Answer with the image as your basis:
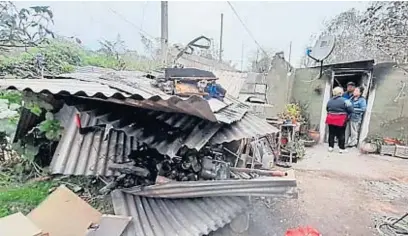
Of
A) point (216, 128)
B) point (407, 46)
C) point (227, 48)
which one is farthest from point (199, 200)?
point (227, 48)

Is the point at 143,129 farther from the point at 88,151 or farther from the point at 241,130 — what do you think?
the point at 88,151

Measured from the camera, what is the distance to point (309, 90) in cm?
884

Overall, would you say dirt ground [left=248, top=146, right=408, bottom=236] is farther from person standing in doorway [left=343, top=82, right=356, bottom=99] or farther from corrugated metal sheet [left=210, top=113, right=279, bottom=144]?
person standing in doorway [left=343, top=82, right=356, bottom=99]

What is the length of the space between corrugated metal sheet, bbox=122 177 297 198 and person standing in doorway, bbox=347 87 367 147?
5808 mm

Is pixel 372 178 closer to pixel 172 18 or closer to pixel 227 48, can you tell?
pixel 172 18

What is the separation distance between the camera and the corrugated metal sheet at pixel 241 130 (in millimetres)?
2789

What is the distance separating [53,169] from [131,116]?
1219 mm

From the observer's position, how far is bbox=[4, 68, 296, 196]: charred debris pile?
2555 millimetres

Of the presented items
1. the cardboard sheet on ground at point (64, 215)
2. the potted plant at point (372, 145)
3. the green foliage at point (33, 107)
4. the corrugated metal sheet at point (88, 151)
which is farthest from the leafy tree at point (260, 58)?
the cardboard sheet on ground at point (64, 215)

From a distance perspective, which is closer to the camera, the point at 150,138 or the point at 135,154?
the point at 150,138

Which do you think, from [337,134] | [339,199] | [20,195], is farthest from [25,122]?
[337,134]

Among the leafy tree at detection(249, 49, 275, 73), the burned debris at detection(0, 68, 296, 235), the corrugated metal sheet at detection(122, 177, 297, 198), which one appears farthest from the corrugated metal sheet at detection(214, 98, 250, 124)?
the leafy tree at detection(249, 49, 275, 73)

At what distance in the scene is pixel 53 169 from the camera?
3475 mm

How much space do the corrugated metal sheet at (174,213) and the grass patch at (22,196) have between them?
108 cm
